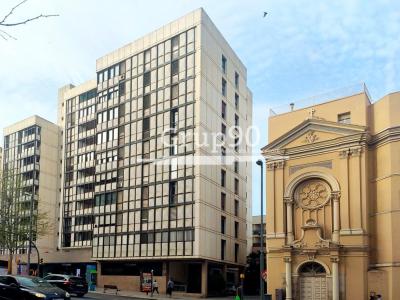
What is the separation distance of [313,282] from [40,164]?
55283 millimetres

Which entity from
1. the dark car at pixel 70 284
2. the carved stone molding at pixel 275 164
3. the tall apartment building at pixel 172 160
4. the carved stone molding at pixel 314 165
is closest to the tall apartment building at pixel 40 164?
the tall apartment building at pixel 172 160

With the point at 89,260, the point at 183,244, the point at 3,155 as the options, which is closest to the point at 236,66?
the point at 183,244

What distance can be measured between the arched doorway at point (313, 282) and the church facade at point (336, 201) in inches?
2.8

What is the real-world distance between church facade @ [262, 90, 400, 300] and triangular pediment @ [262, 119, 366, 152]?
7 centimetres

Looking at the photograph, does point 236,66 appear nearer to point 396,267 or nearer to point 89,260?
point 89,260

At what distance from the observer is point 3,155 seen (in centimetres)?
8969

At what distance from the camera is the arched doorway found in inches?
1491

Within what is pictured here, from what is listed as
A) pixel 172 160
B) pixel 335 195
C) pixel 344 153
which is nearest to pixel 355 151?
pixel 344 153

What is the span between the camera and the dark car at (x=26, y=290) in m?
20.5

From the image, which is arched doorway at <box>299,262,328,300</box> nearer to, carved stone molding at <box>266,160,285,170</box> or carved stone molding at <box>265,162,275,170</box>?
carved stone molding at <box>266,160,285,170</box>

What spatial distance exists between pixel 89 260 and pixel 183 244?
19.7m

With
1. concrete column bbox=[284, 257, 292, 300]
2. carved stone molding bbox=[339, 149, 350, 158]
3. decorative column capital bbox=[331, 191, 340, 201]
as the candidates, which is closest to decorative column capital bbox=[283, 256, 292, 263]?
concrete column bbox=[284, 257, 292, 300]

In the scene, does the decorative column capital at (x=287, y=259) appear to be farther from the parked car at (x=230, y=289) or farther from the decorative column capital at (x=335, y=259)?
the parked car at (x=230, y=289)

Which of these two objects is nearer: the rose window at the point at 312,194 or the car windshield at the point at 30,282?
the car windshield at the point at 30,282
